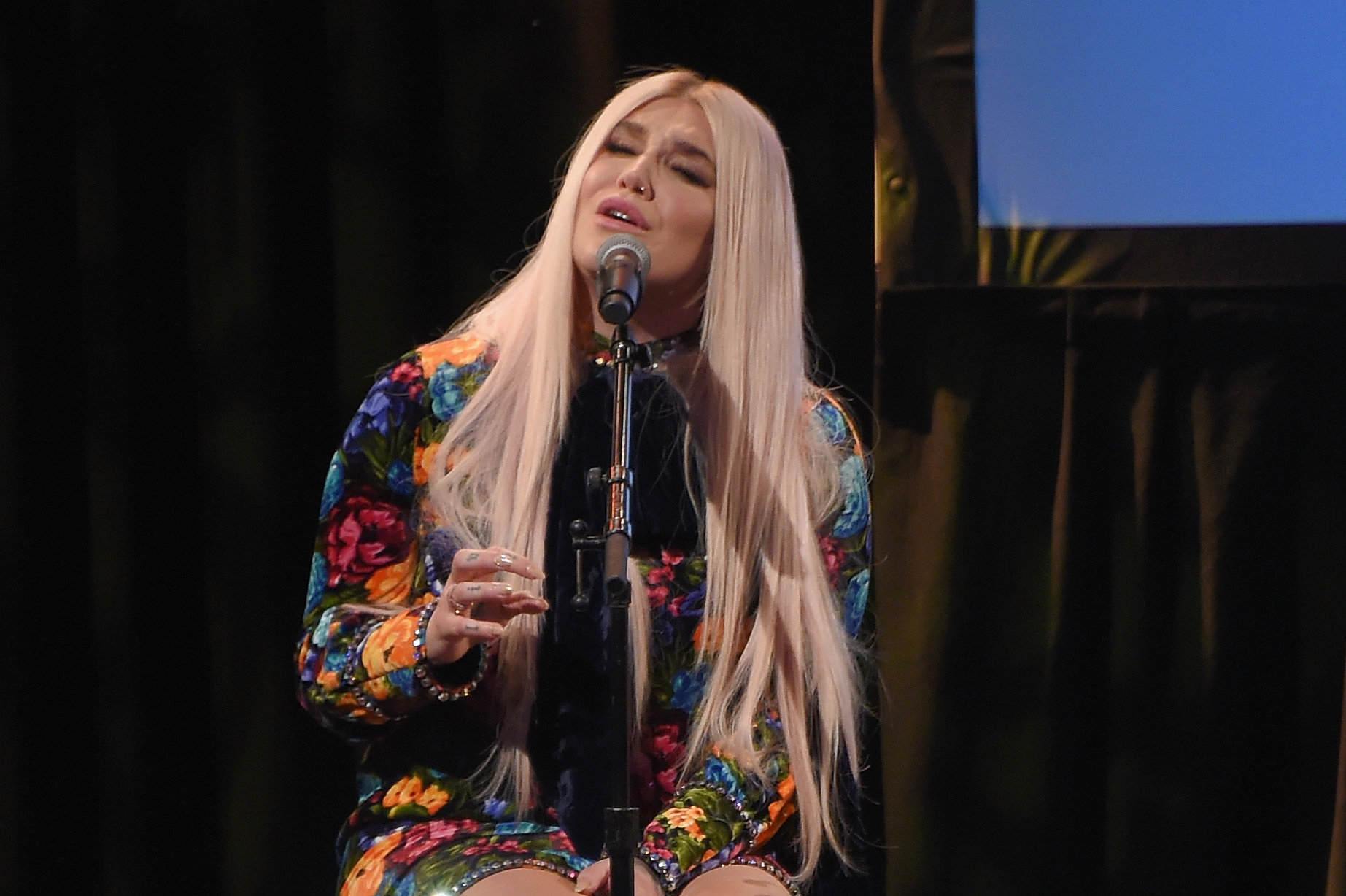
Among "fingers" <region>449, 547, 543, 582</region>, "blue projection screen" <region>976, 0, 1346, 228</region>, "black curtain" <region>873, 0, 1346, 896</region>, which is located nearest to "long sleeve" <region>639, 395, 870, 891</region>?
"fingers" <region>449, 547, 543, 582</region>

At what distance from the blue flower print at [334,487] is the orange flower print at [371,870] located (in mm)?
364

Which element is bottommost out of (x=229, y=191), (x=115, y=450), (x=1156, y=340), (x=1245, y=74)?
(x=115, y=450)

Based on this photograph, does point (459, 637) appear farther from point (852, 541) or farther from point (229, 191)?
point (229, 191)

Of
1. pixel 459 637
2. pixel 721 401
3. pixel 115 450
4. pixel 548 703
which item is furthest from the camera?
pixel 115 450

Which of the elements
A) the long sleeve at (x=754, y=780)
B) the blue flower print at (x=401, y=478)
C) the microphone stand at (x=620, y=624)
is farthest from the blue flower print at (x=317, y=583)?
the microphone stand at (x=620, y=624)

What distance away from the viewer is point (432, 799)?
155 cm

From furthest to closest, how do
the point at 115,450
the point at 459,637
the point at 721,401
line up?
the point at 115,450 < the point at 721,401 < the point at 459,637

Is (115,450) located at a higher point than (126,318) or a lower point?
lower

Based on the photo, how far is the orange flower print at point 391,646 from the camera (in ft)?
4.83

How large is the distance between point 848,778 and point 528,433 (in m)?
0.54

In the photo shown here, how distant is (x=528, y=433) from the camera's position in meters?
1.65

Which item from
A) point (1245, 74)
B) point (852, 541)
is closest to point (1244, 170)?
point (1245, 74)

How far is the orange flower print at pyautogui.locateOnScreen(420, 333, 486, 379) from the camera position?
1699mm

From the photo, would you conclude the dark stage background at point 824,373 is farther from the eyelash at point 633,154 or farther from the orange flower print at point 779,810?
the orange flower print at point 779,810
